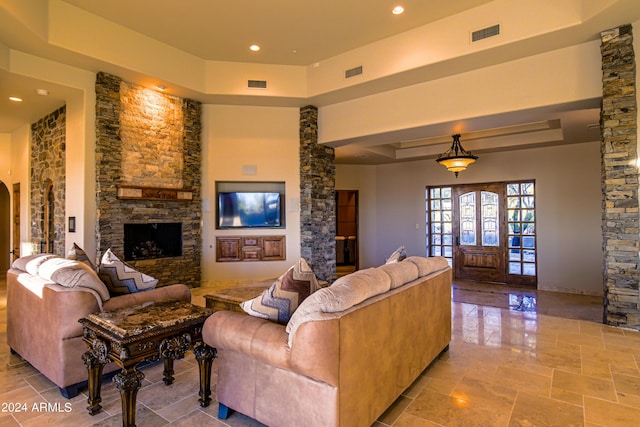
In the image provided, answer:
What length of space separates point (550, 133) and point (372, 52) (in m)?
3.89

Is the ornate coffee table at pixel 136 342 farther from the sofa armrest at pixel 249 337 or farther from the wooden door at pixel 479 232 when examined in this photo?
the wooden door at pixel 479 232

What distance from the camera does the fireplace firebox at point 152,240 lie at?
5.58m

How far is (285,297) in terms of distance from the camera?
217cm

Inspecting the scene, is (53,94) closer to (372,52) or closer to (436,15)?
(372,52)

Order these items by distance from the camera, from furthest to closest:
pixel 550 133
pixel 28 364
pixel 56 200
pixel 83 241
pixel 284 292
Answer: pixel 550 133
pixel 56 200
pixel 83 241
pixel 28 364
pixel 284 292

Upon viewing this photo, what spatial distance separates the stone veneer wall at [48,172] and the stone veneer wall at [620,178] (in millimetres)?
7733

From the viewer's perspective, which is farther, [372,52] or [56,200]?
[56,200]

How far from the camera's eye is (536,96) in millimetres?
4523

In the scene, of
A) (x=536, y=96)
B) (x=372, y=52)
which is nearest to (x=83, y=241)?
(x=372, y=52)

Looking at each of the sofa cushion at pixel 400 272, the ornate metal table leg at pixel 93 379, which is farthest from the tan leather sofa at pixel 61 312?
the sofa cushion at pixel 400 272

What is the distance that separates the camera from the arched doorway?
8648 millimetres

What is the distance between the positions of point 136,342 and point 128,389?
0.89 ft

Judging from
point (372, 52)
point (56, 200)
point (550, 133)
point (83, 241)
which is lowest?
point (83, 241)

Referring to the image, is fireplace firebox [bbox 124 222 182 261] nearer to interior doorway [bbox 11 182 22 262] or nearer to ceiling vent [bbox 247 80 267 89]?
ceiling vent [bbox 247 80 267 89]
